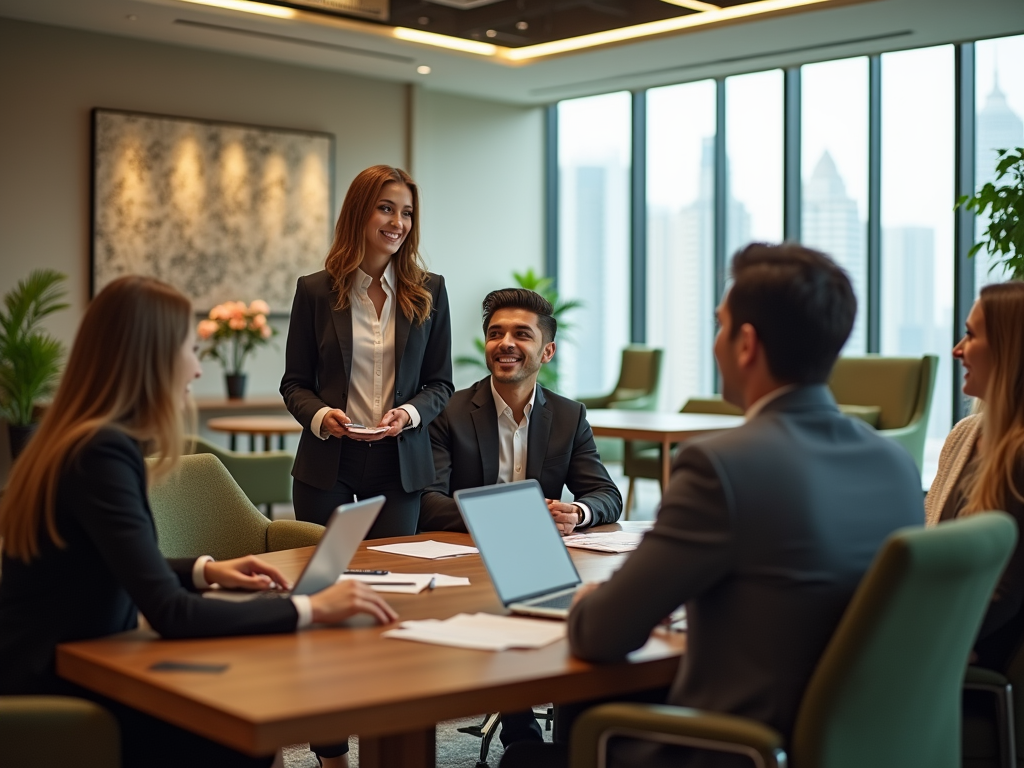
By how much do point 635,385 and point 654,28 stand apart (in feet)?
8.57

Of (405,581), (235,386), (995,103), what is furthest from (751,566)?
(995,103)

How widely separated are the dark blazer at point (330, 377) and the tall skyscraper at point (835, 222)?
19.4 ft

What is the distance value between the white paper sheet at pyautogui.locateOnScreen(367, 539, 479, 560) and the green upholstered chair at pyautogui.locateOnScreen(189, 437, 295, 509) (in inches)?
134

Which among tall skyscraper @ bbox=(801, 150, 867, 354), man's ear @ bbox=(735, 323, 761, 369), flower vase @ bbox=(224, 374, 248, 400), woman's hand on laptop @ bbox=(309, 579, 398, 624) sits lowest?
woman's hand on laptop @ bbox=(309, 579, 398, 624)

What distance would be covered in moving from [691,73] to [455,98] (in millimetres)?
2147

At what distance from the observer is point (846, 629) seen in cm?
162

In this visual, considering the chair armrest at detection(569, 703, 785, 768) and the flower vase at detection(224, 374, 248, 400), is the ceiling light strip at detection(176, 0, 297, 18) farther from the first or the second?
the chair armrest at detection(569, 703, 785, 768)

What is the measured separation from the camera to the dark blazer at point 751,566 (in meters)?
1.69

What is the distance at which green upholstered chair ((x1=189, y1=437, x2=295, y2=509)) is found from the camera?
6.23m

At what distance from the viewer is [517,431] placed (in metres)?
3.38

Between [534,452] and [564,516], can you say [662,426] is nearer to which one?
[534,452]

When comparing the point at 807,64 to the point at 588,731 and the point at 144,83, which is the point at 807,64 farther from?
A: the point at 588,731

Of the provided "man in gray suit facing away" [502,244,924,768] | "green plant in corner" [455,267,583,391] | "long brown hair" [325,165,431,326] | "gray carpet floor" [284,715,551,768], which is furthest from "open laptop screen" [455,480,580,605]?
"green plant in corner" [455,267,583,391]

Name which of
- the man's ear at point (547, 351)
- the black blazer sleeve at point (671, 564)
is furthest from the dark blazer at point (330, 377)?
the black blazer sleeve at point (671, 564)
